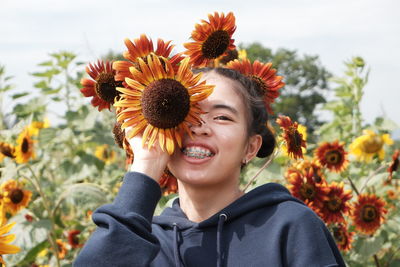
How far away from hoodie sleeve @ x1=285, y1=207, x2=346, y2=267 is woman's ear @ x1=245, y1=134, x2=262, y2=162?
0.32 metres

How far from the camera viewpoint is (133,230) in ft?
4.83

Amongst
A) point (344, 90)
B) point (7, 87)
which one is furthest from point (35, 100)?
point (344, 90)

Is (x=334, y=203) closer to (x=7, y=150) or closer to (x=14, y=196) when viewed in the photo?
(x=14, y=196)

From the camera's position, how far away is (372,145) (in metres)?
3.63

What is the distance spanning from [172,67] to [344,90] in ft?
9.85

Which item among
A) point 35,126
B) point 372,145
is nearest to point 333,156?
point 372,145

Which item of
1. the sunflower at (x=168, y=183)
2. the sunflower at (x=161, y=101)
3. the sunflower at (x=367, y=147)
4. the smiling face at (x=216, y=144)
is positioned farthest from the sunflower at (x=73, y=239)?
the sunflower at (x=161, y=101)

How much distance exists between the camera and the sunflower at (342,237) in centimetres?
278

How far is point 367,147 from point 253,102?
6.75ft

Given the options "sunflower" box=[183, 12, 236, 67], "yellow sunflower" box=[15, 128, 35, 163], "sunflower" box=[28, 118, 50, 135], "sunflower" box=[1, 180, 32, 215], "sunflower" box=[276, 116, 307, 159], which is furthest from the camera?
"sunflower" box=[28, 118, 50, 135]

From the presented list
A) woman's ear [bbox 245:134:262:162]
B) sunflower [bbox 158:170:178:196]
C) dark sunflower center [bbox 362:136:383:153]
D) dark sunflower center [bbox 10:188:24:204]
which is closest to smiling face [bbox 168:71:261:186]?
woman's ear [bbox 245:134:262:162]

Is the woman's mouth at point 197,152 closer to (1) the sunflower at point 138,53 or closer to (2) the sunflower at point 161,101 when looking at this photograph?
(2) the sunflower at point 161,101

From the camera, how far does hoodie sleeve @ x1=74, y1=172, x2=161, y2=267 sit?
4.74 feet

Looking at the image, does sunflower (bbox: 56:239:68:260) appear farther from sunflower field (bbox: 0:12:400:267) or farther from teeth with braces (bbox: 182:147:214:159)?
teeth with braces (bbox: 182:147:214:159)
